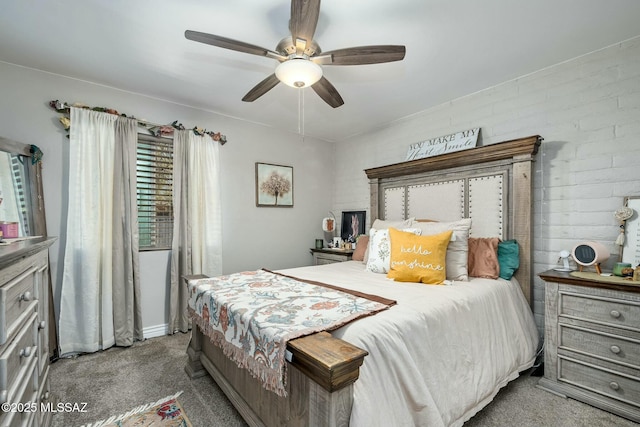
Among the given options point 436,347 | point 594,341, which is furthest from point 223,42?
point 594,341

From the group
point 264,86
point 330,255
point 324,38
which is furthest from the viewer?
point 330,255

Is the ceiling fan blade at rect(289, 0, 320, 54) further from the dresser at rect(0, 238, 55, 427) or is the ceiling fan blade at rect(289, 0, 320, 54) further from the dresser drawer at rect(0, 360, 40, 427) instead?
the dresser drawer at rect(0, 360, 40, 427)

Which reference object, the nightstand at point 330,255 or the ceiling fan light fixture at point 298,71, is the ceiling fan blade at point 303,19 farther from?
the nightstand at point 330,255

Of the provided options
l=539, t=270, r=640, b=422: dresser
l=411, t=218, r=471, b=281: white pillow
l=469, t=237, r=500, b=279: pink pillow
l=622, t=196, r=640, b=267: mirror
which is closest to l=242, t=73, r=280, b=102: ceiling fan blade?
l=411, t=218, r=471, b=281: white pillow

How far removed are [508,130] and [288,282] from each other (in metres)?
2.39

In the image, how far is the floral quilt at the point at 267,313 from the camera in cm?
118

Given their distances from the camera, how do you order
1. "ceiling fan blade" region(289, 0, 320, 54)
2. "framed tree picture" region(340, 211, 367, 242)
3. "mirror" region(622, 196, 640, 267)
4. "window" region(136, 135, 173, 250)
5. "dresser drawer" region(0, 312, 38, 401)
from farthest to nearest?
"framed tree picture" region(340, 211, 367, 242) < "window" region(136, 135, 173, 250) < "mirror" region(622, 196, 640, 267) < "ceiling fan blade" region(289, 0, 320, 54) < "dresser drawer" region(0, 312, 38, 401)

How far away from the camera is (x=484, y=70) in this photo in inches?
93.9

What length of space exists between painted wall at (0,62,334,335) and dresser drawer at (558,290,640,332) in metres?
2.94

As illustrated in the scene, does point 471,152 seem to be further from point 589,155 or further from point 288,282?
point 288,282

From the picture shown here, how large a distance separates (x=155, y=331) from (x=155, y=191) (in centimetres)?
144

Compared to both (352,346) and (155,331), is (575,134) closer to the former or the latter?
(352,346)

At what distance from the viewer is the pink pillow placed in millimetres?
2285

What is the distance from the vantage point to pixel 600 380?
179 cm
